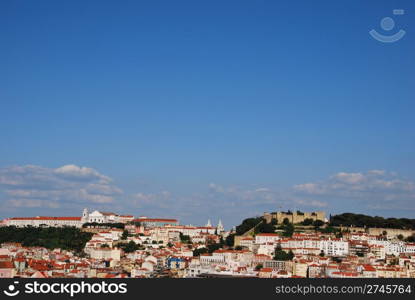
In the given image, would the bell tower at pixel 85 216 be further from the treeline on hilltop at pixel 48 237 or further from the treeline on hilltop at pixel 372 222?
the treeline on hilltop at pixel 372 222

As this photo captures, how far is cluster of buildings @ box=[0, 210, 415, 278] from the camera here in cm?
3391

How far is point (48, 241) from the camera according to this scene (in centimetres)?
4988

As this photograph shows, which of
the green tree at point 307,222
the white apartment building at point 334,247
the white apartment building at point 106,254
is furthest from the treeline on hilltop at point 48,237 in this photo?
the white apartment building at point 334,247

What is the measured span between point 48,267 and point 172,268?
22.9 feet

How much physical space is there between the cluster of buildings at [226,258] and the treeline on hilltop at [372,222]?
1.40 m

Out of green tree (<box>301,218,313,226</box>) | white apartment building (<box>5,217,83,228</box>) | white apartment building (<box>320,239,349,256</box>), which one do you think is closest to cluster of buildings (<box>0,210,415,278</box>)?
white apartment building (<box>320,239,349,256</box>)

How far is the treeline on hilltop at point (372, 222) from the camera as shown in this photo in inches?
1918

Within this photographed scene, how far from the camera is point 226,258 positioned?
40.2 m

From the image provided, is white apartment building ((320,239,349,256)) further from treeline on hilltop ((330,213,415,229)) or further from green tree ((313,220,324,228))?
treeline on hilltop ((330,213,415,229))

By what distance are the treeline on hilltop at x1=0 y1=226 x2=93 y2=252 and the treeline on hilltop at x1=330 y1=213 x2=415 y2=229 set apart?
1581cm

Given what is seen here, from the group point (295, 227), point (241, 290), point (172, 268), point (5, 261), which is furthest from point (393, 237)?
point (241, 290)

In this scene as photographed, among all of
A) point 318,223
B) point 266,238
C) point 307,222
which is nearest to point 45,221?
point 307,222

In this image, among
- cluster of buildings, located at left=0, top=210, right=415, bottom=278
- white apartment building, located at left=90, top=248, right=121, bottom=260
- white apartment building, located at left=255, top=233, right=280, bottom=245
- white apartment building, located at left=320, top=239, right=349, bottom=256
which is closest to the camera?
cluster of buildings, located at left=0, top=210, right=415, bottom=278

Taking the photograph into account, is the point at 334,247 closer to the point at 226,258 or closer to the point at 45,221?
the point at 226,258
